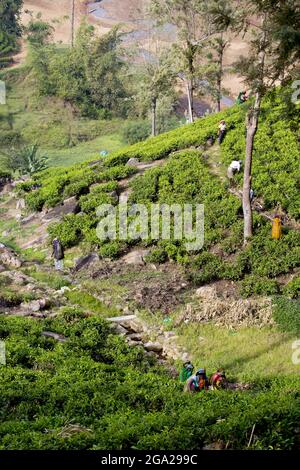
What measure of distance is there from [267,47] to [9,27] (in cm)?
5498

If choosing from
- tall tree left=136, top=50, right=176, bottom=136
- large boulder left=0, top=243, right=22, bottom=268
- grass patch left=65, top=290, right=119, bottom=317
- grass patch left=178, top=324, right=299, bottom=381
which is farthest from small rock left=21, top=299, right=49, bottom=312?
tall tree left=136, top=50, right=176, bottom=136

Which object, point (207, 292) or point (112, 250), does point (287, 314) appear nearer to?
point (207, 292)

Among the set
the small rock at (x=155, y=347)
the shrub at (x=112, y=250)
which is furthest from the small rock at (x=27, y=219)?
the small rock at (x=155, y=347)

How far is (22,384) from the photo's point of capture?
13875mm

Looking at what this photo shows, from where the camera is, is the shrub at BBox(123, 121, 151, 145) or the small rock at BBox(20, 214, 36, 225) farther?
the shrub at BBox(123, 121, 151, 145)

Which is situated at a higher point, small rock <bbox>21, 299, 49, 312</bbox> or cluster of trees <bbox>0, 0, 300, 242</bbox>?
cluster of trees <bbox>0, 0, 300, 242</bbox>

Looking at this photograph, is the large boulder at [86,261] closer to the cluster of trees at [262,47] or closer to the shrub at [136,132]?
the cluster of trees at [262,47]

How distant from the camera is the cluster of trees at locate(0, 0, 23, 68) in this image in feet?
212

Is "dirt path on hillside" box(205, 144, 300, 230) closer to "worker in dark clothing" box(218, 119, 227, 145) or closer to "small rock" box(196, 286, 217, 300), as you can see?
Answer: "worker in dark clothing" box(218, 119, 227, 145)

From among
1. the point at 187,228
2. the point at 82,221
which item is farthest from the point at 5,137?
the point at 187,228

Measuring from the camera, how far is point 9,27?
68.9m

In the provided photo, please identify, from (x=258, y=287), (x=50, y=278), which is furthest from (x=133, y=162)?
(x=258, y=287)

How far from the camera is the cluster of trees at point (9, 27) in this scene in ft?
212
